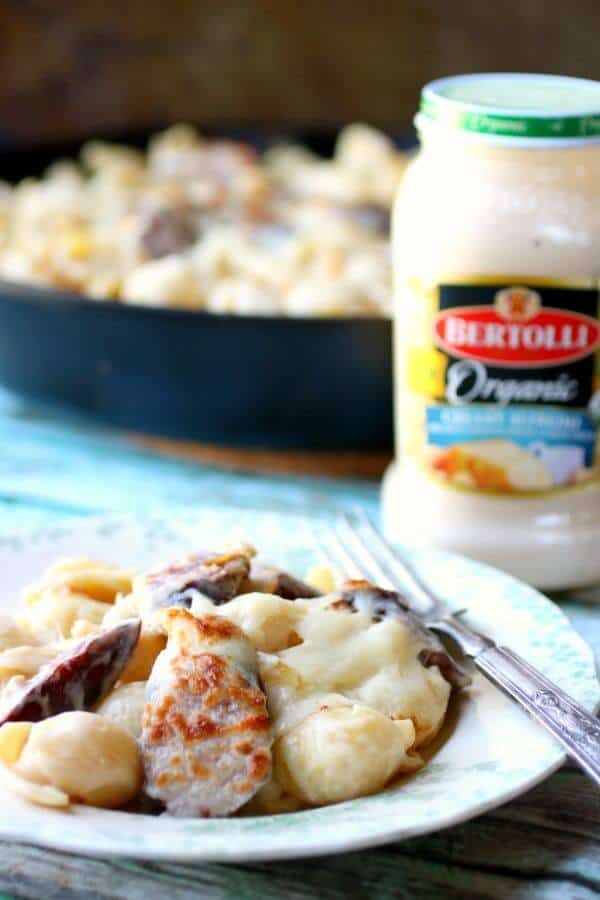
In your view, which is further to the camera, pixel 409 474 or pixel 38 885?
pixel 409 474

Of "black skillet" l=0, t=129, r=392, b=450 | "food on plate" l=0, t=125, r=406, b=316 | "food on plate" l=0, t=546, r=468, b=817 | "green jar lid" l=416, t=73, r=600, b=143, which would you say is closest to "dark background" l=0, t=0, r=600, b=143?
"food on plate" l=0, t=125, r=406, b=316

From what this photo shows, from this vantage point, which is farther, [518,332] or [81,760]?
[518,332]

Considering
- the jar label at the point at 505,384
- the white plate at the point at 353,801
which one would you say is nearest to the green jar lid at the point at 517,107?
the jar label at the point at 505,384

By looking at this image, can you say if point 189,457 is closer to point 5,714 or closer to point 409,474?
point 409,474

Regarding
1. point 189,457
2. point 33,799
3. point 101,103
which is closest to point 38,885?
point 33,799

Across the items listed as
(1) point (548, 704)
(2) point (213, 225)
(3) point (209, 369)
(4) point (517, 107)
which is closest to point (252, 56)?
(2) point (213, 225)

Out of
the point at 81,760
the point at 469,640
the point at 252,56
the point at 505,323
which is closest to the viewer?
the point at 81,760

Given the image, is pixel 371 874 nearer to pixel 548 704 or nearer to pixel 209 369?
pixel 548 704
